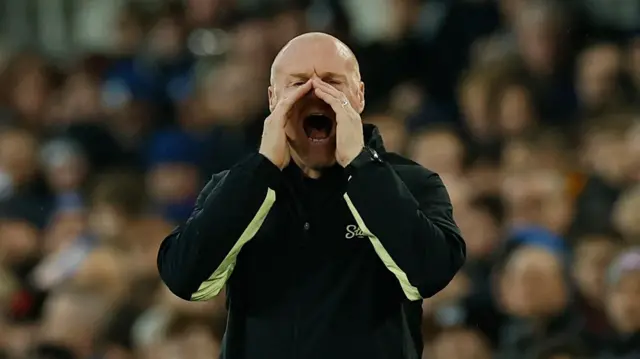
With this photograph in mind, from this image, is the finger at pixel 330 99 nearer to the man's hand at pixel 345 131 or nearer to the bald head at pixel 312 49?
the man's hand at pixel 345 131

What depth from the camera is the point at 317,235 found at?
2.62m

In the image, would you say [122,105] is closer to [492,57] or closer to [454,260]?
[492,57]

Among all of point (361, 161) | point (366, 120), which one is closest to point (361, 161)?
point (361, 161)

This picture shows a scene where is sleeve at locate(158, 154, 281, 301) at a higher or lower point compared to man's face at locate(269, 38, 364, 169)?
lower

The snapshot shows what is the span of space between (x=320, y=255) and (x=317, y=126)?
25 centimetres

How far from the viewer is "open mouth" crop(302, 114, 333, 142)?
2.62 m

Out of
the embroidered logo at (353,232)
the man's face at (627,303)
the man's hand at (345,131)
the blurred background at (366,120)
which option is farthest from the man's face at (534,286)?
the man's hand at (345,131)

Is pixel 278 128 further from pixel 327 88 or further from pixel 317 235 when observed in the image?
pixel 317 235

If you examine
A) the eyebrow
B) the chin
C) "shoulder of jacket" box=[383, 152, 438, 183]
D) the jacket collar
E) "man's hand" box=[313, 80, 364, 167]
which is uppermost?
the eyebrow

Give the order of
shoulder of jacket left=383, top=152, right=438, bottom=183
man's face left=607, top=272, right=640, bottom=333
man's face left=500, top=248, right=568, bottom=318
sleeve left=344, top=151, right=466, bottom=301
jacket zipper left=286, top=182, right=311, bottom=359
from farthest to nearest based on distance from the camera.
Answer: man's face left=500, top=248, right=568, bottom=318 < man's face left=607, top=272, right=640, bottom=333 < shoulder of jacket left=383, top=152, right=438, bottom=183 < jacket zipper left=286, top=182, right=311, bottom=359 < sleeve left=344, top=151, right=466, bottom=301

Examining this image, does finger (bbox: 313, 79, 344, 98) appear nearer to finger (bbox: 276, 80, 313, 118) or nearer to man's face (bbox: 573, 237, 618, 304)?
finger (bbox: 276, 80, 313, 118)

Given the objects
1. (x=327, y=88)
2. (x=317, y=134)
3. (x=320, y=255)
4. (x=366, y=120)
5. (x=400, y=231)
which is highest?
(x=327, y=88)

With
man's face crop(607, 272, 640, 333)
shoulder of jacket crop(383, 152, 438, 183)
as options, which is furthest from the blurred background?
shoulder of jacket crop(383, 152, 438, 183)

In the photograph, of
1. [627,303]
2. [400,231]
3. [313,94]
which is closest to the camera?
[400,231]
